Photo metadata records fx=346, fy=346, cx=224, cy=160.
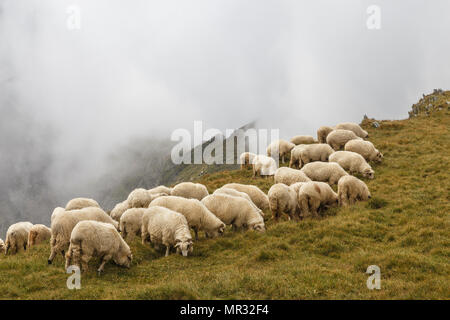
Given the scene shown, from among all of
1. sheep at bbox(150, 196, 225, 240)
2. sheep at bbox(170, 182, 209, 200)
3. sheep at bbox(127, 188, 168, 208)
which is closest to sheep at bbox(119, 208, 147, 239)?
sheep at bbox(150, 196, 225, 240)

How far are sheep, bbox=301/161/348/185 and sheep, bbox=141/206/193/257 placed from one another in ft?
36.9

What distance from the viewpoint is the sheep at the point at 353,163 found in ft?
78.6

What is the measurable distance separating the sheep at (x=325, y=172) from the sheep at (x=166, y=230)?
36.9 feet

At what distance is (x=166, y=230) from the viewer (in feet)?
46.7

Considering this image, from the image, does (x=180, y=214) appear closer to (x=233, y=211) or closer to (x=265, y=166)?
(x=233, y=211)

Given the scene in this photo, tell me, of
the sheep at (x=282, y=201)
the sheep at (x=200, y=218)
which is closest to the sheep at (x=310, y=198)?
the sheep at (x=282, y=201)

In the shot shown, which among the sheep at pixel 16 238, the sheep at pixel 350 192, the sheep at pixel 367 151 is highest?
the sheep at pixel 367 151

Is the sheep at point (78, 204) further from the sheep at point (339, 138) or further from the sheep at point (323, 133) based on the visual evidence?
the sheep at point (323, 133)

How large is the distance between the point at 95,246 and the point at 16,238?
34.0 feet

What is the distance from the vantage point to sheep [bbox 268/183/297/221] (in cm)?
1717

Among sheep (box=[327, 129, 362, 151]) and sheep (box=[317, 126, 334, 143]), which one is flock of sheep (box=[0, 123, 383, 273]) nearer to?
sheep (box=[327, 129, 362, 151])

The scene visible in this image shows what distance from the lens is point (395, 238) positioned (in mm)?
13797
